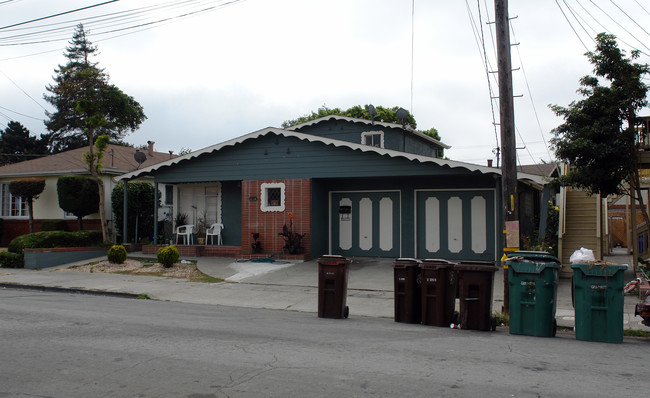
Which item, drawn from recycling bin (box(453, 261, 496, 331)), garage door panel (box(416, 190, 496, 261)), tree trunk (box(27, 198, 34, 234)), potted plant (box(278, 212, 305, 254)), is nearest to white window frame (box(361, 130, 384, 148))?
garage door panel (box(416, 190, 496, 261))

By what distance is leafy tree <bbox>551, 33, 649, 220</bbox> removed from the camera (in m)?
12.9

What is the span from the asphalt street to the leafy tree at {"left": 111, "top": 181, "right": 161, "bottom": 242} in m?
13.4

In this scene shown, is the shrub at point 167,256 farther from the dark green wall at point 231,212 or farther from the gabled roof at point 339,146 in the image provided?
the gabled roof at point 339,146

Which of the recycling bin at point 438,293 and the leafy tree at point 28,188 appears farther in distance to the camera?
the leafy tree at point 28,188

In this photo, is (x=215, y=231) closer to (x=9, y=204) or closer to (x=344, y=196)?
(x=344, y=196)

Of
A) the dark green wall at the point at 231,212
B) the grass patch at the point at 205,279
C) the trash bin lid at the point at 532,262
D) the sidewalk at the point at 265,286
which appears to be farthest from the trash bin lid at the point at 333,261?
the dark green wall at the point at 231,212

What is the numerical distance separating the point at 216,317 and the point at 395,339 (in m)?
3.53

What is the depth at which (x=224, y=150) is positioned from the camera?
19453 millimetres

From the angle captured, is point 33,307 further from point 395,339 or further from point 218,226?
point 218,226

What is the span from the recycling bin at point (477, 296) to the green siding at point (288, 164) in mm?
7472

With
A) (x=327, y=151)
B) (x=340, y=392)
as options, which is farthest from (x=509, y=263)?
(x=327, y=151)

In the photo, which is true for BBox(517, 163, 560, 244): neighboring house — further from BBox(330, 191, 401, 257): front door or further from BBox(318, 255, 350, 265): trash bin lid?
BBox(318, 255, 350, 265): trash bin lid

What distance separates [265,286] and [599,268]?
841 centimetres

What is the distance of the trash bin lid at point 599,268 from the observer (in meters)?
7.96
